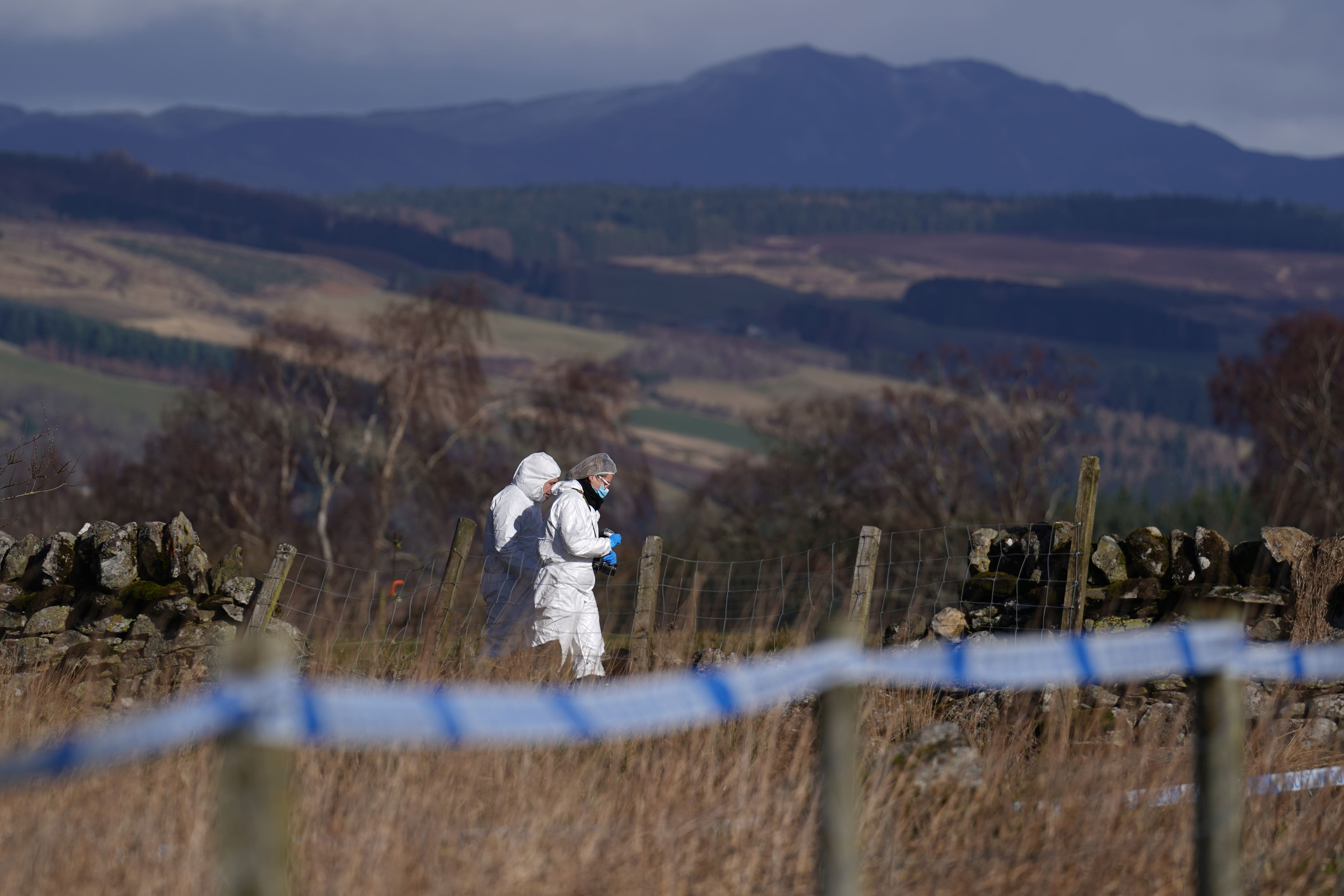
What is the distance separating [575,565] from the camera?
8.80m

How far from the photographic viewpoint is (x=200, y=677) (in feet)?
24.8

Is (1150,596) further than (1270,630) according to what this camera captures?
Yes

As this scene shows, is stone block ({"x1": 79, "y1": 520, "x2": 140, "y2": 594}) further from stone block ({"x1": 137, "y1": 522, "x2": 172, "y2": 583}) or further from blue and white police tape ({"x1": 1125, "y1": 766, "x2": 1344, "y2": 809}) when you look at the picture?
blue and white police tape ({"x1": 1125, "y1": 766, "x2": 1344, "y2": 809})

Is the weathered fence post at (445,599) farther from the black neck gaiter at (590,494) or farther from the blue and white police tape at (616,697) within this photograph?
the blue and white police tape at (616,697)

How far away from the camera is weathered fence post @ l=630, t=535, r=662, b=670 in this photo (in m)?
9.44

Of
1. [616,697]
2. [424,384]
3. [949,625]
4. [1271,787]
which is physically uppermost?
[616,697]

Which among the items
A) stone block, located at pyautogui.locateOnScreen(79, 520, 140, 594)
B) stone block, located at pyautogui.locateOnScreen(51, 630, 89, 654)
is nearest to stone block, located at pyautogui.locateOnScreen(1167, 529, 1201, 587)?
stone block, located at pyautogui.locateOnScreen(79, 520, 140, 594)

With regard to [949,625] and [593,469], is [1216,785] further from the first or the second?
[949,625]

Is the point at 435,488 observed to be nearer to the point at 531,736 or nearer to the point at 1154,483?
the point at 531,736

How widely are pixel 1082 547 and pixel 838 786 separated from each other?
5977 millimetres

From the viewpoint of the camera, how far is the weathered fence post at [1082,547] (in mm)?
8797

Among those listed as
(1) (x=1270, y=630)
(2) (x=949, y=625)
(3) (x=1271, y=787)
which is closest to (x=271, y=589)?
(2) (x=949, y=625)

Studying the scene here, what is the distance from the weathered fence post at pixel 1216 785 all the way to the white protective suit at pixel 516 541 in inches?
226

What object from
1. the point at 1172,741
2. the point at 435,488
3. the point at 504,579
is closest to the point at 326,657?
the point at 504,579
